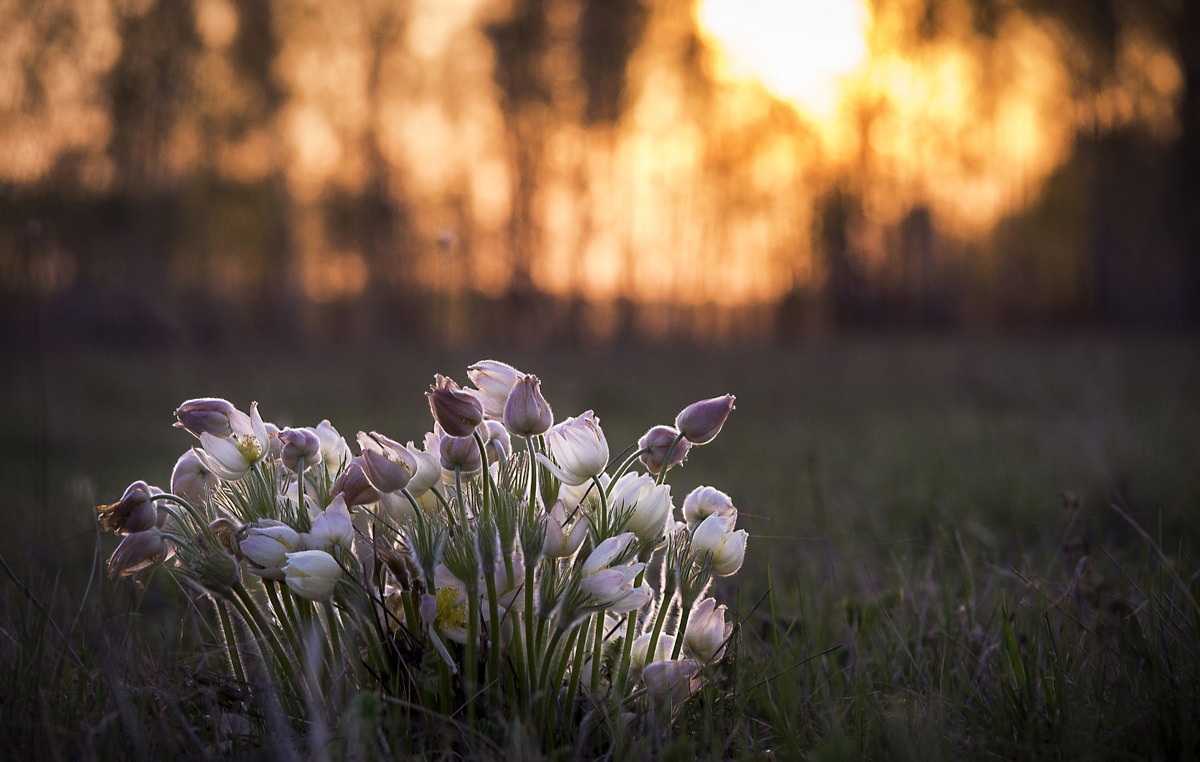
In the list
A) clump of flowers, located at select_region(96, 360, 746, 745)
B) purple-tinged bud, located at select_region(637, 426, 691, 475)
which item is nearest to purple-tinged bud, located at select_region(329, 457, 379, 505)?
clump of flowers, located at select_region(96, 360, 746, 745)

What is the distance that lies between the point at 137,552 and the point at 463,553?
43 centimetres

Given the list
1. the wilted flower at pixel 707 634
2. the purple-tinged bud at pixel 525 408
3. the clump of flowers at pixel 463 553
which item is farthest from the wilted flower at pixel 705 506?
the purple-tinged bud at pixel 525 408

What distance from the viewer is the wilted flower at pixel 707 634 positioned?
1.17 m

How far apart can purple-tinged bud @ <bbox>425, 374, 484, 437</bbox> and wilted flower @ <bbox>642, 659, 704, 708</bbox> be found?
0.40 metres

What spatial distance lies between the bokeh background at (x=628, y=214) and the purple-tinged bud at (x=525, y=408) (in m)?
3.04

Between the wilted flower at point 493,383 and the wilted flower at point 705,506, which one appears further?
the wilted flower at point 705,506

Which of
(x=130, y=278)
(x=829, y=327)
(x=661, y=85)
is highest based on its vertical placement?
(x=661, y=85)

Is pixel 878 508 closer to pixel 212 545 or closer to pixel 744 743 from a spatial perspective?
pixel 744 743

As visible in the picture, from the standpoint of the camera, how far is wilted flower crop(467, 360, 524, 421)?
1071mm

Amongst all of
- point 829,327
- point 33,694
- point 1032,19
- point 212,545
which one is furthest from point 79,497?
point 829,327

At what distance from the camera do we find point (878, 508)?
2.82m

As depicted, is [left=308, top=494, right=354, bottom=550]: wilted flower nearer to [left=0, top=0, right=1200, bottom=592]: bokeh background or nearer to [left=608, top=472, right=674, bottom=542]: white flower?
[left=608, top=472, right=674, bottom=542]: white flower

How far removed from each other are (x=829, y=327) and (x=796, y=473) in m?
18.1

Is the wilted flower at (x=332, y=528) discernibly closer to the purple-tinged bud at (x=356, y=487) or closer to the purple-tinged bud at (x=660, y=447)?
the purple-tinged bud at (x=356, y=487)
